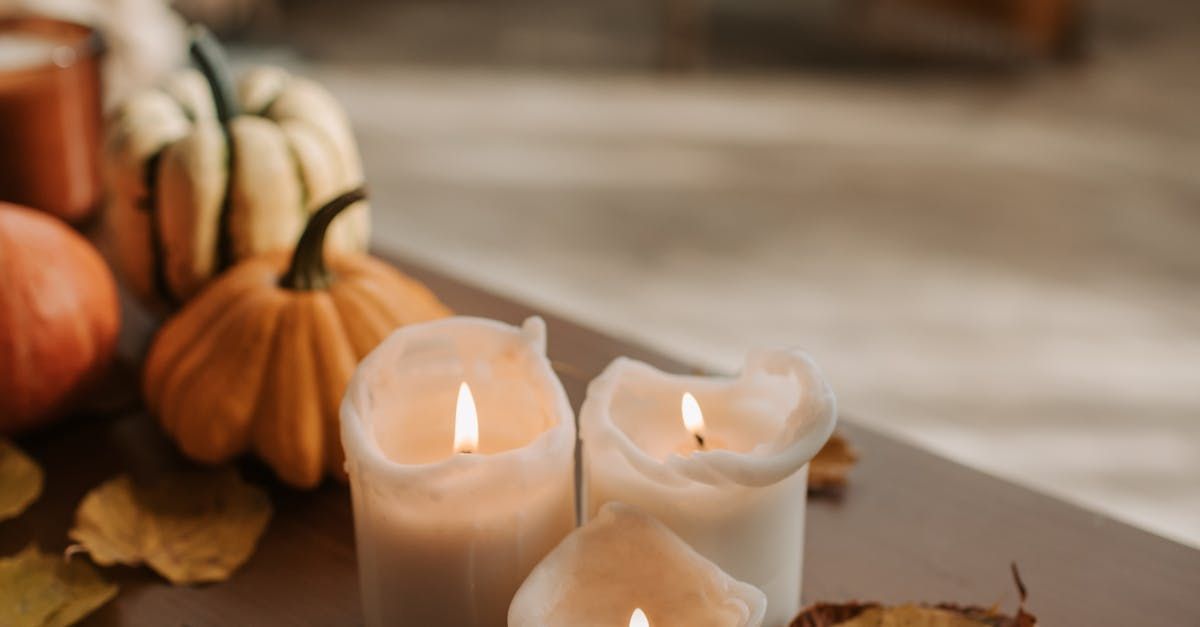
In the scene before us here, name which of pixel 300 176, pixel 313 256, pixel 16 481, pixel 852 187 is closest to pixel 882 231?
pixel 852 187

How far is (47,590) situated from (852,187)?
1968 mm

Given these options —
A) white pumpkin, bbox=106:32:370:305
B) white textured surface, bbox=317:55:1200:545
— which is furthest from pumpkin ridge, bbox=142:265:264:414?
white textured surface, bbox=317:55:1200:545

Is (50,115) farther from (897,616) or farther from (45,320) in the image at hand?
(897,616)

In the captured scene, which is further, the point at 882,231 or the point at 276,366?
the point at 882,231

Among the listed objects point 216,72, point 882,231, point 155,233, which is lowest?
point 882,231

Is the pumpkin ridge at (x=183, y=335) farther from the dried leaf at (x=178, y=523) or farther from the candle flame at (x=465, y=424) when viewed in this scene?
the candle flame at (x=465, y=424)

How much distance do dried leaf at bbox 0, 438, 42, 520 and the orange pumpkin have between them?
0.03 metres

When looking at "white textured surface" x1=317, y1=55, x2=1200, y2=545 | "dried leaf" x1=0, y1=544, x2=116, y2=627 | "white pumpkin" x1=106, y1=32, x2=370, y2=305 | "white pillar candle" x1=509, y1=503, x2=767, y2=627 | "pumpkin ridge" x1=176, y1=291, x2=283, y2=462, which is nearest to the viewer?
"white pillar candle" x1=509, y1=503, x2=767, y2=627

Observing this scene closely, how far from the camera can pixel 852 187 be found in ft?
7.86

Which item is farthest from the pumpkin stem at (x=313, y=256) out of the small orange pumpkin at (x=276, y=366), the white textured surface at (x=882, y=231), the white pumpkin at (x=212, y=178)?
the white textured surface at (x=882, y=231)

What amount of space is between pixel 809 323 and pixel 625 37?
4.82ft

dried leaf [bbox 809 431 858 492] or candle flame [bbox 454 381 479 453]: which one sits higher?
candle flame [bbox 454 381 479 453]

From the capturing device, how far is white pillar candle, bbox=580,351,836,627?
521 mm

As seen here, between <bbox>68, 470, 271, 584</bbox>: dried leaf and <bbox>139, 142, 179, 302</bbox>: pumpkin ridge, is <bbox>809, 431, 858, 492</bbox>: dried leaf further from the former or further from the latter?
<bbox>139, 142, 179, 302</bbox>: pumpkin ridge
